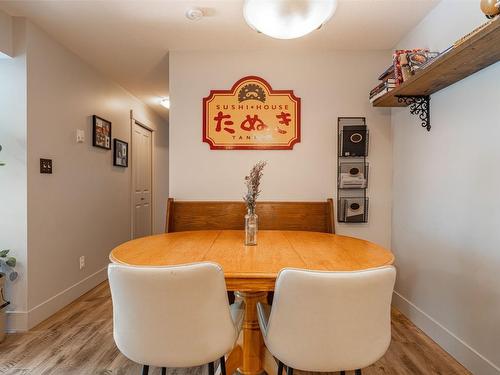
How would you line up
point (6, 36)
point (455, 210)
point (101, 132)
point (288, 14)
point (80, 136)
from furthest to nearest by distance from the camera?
point (101, 132), point (80, 136), point (6, 36), point (455, 210), point (288, 14)

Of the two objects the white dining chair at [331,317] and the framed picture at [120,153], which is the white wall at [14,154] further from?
the white dining chair at [331,317]

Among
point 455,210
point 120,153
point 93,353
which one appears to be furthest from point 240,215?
point 120,153

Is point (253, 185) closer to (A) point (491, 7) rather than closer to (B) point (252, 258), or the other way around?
(B) point (252, 258)

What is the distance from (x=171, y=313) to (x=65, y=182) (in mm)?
2207

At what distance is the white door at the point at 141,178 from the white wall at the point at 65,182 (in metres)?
0.48

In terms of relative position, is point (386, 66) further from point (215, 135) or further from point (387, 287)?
point (387, 287)

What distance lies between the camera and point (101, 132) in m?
3.32

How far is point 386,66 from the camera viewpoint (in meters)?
2.79

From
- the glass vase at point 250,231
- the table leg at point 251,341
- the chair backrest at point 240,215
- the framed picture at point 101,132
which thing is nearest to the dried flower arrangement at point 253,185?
the glass vase at point 250,231

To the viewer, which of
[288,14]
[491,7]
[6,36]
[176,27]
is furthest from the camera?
[176,27]

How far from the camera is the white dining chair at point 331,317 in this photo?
1024 mm

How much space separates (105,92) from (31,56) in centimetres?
115

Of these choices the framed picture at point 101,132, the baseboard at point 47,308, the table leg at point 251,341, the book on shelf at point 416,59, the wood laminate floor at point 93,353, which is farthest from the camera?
the framed picture at point 101,132

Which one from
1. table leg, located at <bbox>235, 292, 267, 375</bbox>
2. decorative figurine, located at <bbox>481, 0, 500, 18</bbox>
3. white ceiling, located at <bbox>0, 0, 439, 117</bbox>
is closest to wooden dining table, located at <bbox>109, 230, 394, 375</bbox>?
table leg, located at <bbox>235, 292, 267, 375</bbox>
